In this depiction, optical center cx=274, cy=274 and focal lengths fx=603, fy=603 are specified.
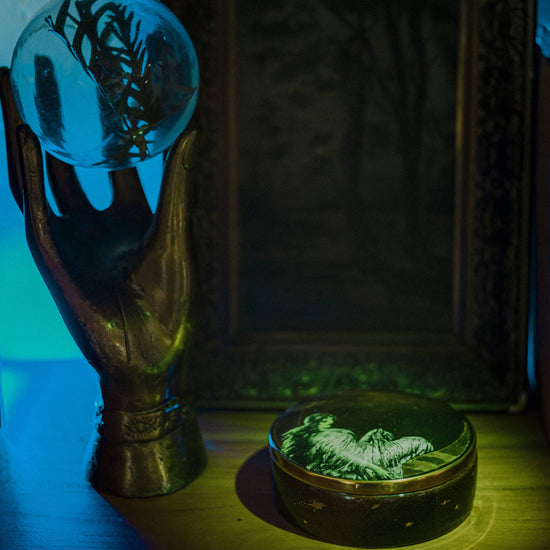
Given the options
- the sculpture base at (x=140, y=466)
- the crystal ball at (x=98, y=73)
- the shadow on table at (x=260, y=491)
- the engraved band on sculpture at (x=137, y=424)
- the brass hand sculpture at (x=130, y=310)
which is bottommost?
the shadow on table at (x=260, y=491)

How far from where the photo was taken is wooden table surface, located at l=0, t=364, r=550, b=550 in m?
0.53

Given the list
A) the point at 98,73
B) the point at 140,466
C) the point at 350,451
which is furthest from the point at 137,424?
the point at 98,73

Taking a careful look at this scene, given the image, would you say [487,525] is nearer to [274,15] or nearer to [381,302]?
[381,302]

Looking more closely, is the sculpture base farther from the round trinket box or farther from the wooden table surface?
the round trinket box

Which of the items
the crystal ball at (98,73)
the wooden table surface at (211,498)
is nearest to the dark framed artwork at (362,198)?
the wooden table surface at (211,498)

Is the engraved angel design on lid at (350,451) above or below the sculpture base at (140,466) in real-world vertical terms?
above

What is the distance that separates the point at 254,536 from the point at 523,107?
55 centimetres

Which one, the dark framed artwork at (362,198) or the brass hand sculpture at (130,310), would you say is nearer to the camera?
the brass hand sculpture at (130,310)

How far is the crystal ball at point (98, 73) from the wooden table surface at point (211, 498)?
0.34 metres

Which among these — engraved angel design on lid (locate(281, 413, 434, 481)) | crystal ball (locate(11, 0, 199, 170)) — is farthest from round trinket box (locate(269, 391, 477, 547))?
crystal ball (locate(11, 0, 199, 170))

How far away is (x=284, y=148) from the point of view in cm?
73

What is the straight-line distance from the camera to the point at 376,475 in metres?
0.50

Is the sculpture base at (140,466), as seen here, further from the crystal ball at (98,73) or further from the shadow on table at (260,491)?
the crystal ball at (98,73)

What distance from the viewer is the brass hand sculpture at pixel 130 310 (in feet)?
1.92
